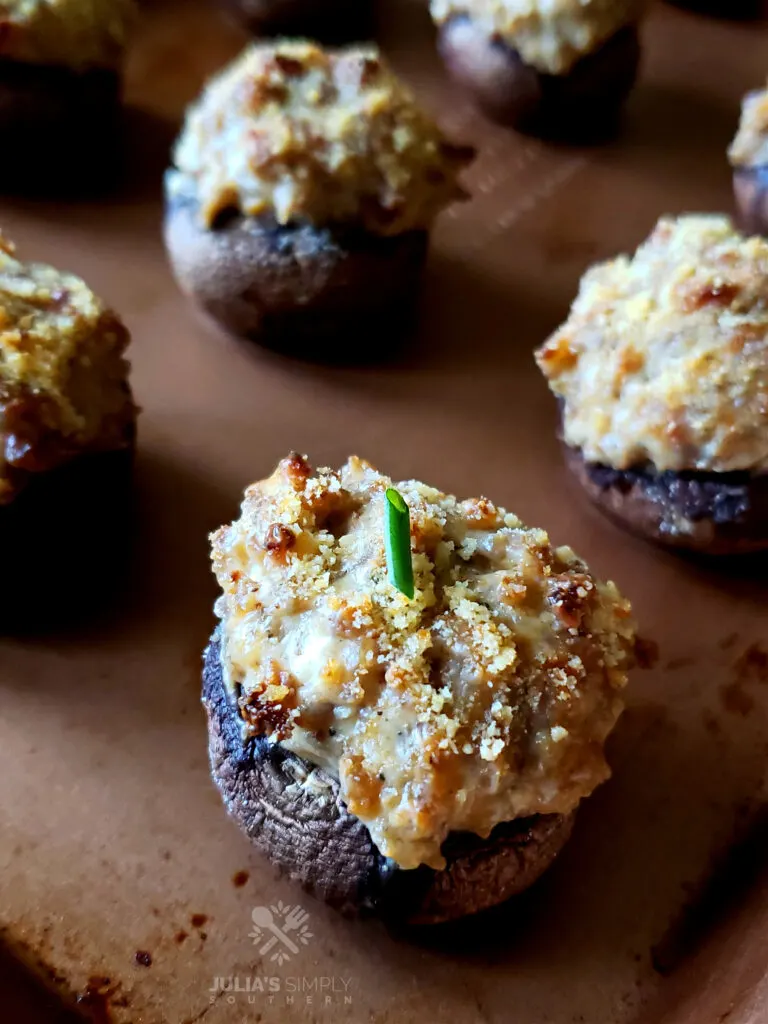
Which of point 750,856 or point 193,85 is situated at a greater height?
point 193,85

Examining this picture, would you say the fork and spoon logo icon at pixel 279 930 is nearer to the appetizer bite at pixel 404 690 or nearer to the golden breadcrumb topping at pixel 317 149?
the appetizer bite at pixel 404 690

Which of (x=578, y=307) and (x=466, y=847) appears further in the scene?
(x=578, y=307)

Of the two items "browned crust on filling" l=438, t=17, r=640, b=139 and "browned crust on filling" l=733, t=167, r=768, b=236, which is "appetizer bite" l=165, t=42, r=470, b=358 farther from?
"browned crust on filling" l=733, t=167, r=768, b=236

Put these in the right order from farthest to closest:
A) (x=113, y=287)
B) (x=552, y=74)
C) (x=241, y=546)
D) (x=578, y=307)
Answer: (x=552, y=74) → (x=113, y=287) → (x=578, y=307) → (x=241, y=546)

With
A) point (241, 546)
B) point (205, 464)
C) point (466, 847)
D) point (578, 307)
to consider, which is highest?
point (578, 307)

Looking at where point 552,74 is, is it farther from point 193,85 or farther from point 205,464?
point 205,464

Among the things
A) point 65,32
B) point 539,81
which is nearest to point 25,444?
point 65,32

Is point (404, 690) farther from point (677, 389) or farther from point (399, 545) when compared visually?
point (677, 389)

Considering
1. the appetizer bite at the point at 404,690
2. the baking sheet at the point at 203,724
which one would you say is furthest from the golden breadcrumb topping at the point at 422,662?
the baking sheet at the point at 203,724

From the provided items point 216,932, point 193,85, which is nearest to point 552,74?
point 193,85
